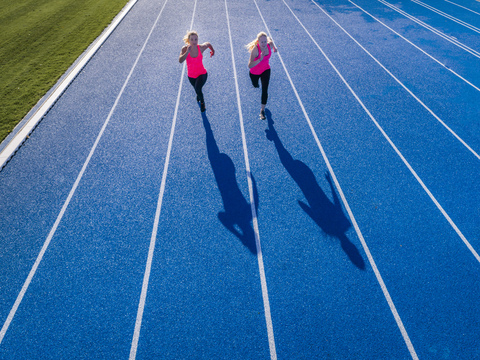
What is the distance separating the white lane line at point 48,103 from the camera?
5.07 meters

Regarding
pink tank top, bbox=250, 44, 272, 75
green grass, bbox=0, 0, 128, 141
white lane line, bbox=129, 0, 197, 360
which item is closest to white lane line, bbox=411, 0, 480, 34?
pink tank top, bbox=250, 44, 272, 75

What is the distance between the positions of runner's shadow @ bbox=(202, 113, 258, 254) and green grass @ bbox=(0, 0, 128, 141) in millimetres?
4426

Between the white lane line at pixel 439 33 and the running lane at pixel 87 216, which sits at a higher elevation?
the white lane line at pixel 439 33

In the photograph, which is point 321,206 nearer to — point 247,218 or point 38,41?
point 247,218

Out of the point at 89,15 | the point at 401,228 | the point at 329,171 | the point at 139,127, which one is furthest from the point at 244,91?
the point at 89,15

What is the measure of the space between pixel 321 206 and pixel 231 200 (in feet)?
4.90

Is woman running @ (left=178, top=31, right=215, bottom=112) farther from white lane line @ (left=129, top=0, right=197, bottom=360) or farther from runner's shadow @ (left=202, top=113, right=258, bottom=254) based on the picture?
runner's shadow @ (left=202, top=113, right=258, bottom=254)

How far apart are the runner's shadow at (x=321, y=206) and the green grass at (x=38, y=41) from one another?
5881 mm

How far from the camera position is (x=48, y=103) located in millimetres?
6141

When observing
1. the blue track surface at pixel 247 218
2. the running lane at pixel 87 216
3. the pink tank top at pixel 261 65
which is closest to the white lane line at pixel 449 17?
the blue track surface at pixel 247 218

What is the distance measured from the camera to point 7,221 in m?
4.08

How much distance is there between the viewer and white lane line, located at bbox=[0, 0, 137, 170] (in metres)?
5.07

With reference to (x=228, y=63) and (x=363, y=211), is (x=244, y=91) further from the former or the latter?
(x=363, y=211)

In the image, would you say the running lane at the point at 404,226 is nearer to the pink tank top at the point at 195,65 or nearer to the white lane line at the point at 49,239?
the pink tank top at the point at 195,65
